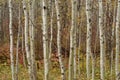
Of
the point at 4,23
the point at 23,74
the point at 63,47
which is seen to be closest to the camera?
the point at 23,74

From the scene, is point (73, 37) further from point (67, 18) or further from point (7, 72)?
point (67, 18)

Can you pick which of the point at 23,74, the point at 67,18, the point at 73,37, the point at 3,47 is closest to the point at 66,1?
the point at 67,18

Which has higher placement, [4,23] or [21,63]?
[4,23]

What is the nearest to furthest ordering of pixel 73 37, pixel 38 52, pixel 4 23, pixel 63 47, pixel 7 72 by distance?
pixel 73 37
pixel 7 72
pixel 38 52
pixel 63 47
pixel 4 23

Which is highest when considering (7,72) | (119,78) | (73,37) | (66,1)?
(66,1)

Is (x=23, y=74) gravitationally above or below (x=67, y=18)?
below

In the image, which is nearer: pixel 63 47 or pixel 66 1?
pixel 63 47

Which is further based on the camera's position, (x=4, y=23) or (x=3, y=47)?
(x=4, y=23)

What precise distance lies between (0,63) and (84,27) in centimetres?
593

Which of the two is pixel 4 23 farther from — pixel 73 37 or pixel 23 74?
pixel 73 37

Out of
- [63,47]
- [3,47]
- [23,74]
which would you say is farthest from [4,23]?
[23,74]

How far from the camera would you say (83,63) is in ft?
50.5

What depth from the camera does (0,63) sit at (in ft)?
53.5

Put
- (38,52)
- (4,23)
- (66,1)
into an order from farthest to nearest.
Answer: (4,23) → (66,1) → (38,52)
